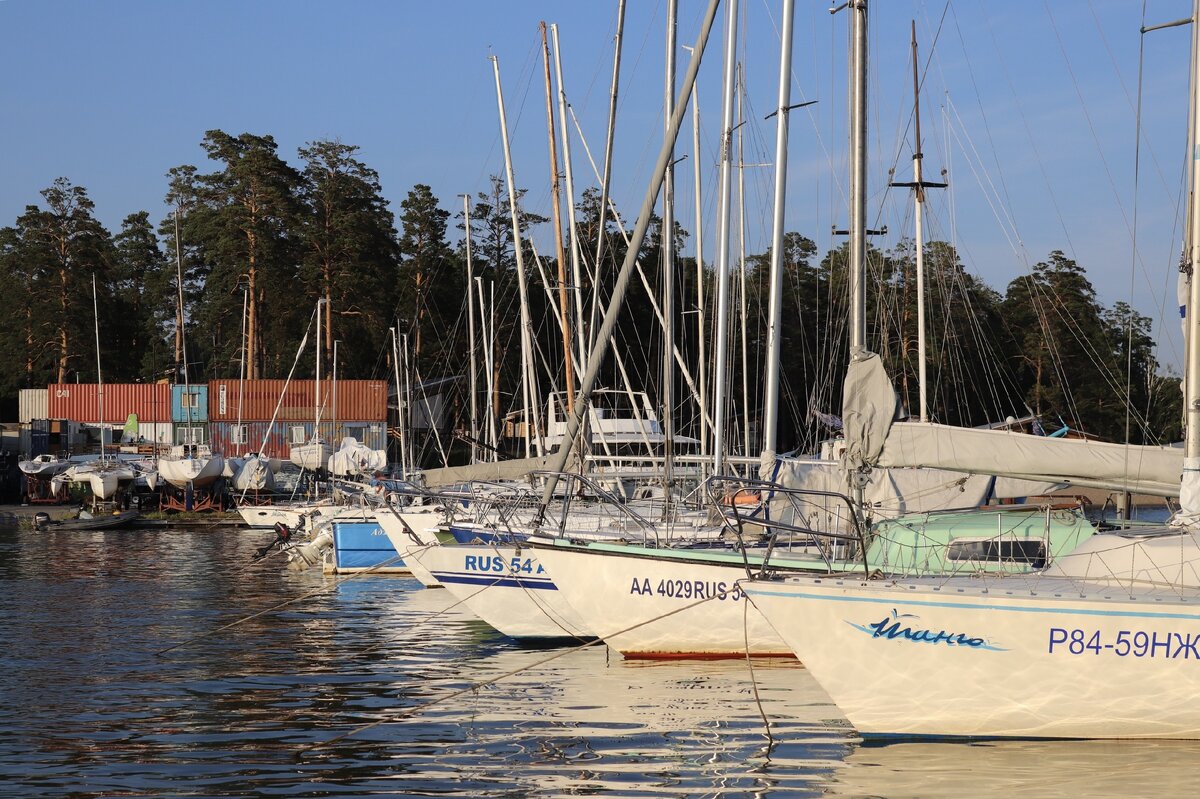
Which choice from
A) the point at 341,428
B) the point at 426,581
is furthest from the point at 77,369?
the point at 426,581

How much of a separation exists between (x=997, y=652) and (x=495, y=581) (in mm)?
10034

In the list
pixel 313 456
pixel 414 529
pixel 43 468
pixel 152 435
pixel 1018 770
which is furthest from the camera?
pixel 152 435

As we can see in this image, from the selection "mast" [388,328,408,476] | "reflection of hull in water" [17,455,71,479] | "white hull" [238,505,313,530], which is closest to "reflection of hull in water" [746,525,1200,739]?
"mast" [388,328,408,476]

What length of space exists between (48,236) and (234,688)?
84.5 metres

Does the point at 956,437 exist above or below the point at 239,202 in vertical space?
below

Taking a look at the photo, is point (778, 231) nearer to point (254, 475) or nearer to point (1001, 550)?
point (1001, 550)

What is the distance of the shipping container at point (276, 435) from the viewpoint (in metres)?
70.1

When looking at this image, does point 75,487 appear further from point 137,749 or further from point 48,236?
point 137,749

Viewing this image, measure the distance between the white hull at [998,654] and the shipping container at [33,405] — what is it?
7310cm

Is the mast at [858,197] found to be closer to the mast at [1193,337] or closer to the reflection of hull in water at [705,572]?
the reflection of hull in water at [705,572]

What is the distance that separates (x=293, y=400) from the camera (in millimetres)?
71250

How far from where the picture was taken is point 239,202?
8219cm

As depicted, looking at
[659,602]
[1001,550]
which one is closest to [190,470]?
[659,602]

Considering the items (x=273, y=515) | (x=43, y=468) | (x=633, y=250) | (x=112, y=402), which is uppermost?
(x=633, y=250)
